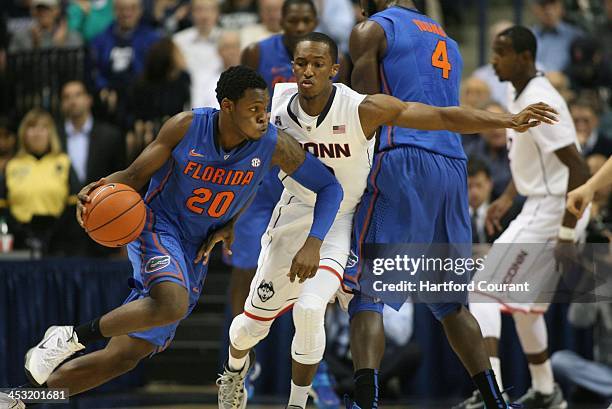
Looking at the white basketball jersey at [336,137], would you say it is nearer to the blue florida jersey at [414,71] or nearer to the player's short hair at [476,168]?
the blue florida jersey at [414,71]

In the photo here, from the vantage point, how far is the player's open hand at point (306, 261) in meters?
5.79

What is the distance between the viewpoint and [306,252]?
5805 millimetres

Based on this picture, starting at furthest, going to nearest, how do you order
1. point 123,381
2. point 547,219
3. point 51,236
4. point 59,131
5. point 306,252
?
point 59,131
point 51,236
point 123,381
point 547,219
point 306,252

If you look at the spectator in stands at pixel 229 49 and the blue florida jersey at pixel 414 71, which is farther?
the spectator in stands at pixel 229 49

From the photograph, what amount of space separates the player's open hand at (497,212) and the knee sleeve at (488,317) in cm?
63

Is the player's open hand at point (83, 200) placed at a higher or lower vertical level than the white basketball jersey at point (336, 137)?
lower

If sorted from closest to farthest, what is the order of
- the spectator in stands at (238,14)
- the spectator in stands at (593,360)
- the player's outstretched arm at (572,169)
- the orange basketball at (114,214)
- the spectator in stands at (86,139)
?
the orange basketball at (114,214)
the player's outstretched arm at (572,169)
the spectator in stands at (593,360)
the spectator in stands at (86,139)
the spectator in stands at (238,14)

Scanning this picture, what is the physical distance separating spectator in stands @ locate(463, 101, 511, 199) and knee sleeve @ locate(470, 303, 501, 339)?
244 cm

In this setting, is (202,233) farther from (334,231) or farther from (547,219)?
(547,219)

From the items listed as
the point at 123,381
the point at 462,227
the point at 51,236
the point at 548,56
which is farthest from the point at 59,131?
the point at 462,227

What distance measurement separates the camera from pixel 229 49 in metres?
10.3

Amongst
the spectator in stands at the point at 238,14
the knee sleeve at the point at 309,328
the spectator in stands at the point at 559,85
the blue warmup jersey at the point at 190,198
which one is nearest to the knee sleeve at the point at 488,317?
the knee sleeve at the point at 309,328

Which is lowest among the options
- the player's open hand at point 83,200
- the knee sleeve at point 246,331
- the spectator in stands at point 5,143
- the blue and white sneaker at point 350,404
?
the spectator in stands at point 5,143

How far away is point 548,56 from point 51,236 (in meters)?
5.41
